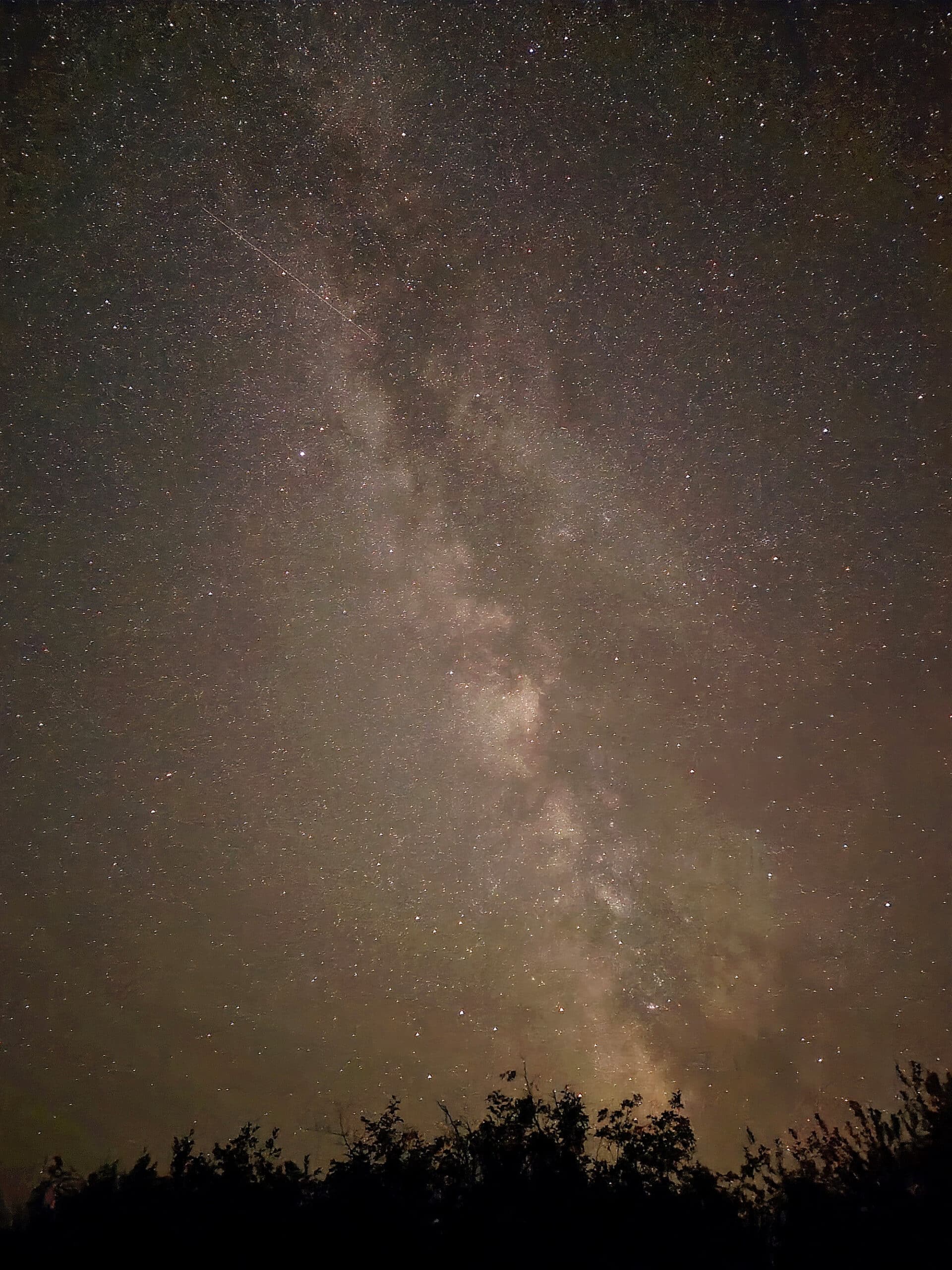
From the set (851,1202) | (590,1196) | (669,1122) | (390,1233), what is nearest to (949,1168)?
(851,1202)

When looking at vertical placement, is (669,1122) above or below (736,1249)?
above

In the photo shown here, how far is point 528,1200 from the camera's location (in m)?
9.66

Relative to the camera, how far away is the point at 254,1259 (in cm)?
938

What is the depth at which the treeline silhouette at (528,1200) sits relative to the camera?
8.97m

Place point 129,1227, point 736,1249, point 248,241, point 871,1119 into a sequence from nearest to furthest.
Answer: point 248,241 → point 871,1119 → point 736,1249 → point 129,1227

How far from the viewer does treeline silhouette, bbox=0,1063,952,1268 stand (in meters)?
8.97

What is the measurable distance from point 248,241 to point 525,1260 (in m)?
12.6

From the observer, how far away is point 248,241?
5270 mm

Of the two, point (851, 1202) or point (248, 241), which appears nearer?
point (248, 241)

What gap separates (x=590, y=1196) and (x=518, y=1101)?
80.0 inches

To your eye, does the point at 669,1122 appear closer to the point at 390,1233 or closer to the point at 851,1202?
the point at 851,1202

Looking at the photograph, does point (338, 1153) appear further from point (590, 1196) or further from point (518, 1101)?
point (590, 1196)

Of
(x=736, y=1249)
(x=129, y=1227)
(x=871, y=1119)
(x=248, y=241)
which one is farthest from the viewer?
(x=129, y=1227)

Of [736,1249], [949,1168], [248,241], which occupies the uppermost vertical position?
[248,241]
